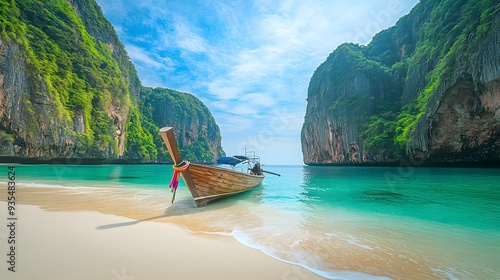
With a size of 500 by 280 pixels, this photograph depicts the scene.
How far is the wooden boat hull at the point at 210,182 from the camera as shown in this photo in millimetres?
6910

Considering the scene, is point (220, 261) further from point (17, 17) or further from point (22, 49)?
point (17, 17)

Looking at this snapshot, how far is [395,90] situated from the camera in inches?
1852

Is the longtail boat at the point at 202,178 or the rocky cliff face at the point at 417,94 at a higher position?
the rocky cliff face at the point at 417,94

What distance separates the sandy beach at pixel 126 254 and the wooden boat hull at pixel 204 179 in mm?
1932

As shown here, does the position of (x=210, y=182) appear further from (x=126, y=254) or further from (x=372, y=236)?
(x=372, y=236)

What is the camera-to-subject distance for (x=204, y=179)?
282 inches

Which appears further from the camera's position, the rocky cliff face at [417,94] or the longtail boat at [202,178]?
the rocky cliff face at [417,94]

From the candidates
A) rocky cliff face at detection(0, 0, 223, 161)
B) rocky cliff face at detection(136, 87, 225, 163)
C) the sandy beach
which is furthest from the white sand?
rocky cliff face at detection(136, 87, 225, 163)

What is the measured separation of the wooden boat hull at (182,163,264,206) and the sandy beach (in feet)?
6.83

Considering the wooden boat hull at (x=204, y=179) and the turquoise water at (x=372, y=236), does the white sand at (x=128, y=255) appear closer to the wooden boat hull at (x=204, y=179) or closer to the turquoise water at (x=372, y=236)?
the turquoise water at (x=372, y=236)

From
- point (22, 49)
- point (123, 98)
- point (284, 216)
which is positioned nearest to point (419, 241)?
point (284, 216)

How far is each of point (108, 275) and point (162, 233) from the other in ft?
5.85

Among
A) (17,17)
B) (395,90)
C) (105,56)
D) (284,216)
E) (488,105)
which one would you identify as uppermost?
(105,56)

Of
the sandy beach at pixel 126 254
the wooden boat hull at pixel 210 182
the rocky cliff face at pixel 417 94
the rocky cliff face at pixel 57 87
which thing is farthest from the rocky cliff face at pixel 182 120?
the sandy beach at pixel 126 254
